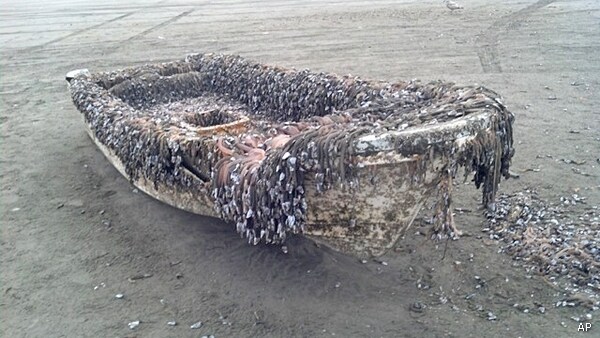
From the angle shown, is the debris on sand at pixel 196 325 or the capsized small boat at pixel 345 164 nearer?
A: the capsized small boat at pixel 345 164

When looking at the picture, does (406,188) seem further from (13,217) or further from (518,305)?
(13,217)

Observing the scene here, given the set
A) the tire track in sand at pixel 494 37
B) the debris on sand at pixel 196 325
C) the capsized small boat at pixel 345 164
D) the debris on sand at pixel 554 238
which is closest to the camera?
the capsized small boat at pixel 345 164

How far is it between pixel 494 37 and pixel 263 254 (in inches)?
352

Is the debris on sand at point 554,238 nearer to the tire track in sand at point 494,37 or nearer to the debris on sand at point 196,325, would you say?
the debris on sand at point 196,325

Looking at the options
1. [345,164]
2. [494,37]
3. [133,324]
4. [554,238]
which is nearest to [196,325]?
[133,324]

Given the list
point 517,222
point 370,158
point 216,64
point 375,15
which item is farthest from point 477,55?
point 370,158

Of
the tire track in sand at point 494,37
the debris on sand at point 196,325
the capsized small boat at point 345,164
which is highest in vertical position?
the capsized small boat at point 345,164

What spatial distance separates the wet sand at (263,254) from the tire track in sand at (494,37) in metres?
0.07

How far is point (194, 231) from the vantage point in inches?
184

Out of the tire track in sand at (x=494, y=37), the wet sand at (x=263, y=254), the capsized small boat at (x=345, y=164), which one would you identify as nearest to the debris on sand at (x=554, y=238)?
the wet sand at (x=263, y=254)

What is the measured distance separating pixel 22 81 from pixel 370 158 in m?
9.65

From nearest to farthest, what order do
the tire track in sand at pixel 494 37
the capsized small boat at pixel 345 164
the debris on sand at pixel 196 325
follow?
the capsized small boat at pixel 345 164, the debris on sand at pixel 196 325, the tire track in sand at pixel 494 37

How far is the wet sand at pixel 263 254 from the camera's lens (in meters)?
3.55

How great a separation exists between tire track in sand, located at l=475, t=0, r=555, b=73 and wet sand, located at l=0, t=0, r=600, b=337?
7 centimetres
